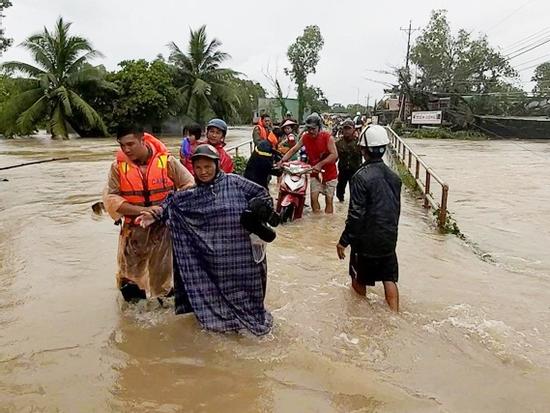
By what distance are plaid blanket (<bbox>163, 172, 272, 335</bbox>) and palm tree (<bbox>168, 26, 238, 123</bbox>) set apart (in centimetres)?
3405

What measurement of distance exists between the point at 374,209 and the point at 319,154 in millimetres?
4128

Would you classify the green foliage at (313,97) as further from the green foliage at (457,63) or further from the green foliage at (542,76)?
the green foliage at (542,76)

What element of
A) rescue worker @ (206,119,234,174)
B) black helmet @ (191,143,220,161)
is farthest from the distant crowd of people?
rescue worker @ (206,119,234,174)

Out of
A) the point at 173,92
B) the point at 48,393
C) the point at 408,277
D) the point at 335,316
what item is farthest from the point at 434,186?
the point at 173,92

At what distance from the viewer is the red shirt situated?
8.45 meters

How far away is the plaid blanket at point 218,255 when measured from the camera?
3.96 m

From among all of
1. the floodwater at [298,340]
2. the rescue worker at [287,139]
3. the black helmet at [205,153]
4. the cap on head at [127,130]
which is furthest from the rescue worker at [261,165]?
the black helmet at [205,153]

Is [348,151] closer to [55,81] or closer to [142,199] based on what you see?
[142,199]

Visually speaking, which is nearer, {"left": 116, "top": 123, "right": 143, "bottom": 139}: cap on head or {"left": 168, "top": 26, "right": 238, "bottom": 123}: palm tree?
{"left": 116, "top": 123, "right": 143, "bottom": 139}: cap on head

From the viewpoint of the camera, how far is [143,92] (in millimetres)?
34656

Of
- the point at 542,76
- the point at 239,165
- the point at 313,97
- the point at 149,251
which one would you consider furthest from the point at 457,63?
the point at 149,251

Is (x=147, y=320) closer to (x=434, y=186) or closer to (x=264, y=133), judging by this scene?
(x=264, y=133)

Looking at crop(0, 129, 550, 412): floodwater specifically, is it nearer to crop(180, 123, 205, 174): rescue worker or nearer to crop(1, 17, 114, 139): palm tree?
crop(180, 123, 205, 174): rescue worker

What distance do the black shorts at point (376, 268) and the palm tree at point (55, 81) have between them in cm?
3077
